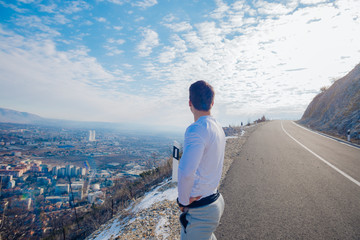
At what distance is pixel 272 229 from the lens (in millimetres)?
2746

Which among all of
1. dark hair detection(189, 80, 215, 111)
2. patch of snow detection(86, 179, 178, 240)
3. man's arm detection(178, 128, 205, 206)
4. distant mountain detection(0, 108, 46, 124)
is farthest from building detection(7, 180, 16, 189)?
distant mountain detection(0, 108, 46, 124)

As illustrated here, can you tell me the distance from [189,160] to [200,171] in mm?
235

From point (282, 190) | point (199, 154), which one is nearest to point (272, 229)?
Result: point (282, 190)

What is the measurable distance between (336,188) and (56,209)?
29.0ft

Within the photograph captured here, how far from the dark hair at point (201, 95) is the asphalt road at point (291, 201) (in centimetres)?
223

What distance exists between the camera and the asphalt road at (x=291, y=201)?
270 cm

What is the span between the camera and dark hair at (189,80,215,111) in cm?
156

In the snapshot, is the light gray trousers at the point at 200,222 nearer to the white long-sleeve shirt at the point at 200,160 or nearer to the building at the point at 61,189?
the white long-sleeve shirt at the point at 200,160

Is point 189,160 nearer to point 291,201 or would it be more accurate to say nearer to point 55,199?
point 291,201

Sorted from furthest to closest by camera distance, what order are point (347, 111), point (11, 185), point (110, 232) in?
1. point (347, 111)
2. point (11, 185)
3. point (110, 232)

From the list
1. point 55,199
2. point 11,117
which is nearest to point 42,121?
point 11,117

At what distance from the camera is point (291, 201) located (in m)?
3.68

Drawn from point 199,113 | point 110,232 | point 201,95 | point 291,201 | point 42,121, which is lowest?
point 110,232

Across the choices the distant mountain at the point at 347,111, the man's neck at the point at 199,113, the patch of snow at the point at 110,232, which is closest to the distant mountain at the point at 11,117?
the patch of snow at the point at 110,232
